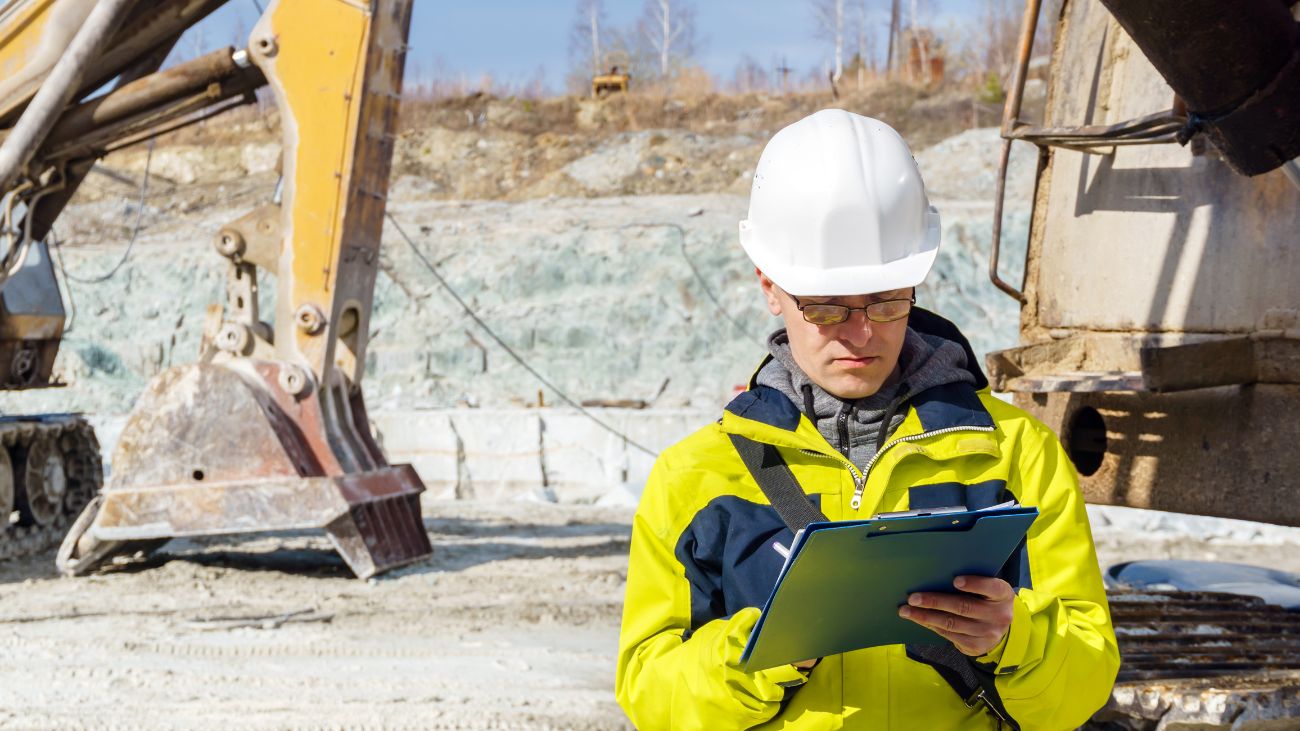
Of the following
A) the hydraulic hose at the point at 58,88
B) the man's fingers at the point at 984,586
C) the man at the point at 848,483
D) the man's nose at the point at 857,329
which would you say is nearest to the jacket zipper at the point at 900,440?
the man at the point at 848,483

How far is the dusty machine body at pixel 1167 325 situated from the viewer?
11.1ft

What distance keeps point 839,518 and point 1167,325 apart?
2451 millimetres

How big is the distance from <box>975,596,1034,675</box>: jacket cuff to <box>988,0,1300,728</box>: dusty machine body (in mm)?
1561

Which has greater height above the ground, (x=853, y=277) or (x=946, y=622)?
(x=853, y=277)

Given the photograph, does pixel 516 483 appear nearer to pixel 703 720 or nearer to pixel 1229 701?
pixel 1229 701

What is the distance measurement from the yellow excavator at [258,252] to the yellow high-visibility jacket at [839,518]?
5834mm

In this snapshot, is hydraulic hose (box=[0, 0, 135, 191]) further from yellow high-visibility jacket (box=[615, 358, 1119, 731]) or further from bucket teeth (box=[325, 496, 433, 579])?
yellow high-visibility jacket (box=[615, 358, 1119, 731])

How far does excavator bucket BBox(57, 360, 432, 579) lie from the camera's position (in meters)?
7.52

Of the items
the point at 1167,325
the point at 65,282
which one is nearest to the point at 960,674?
the point at 1167,325

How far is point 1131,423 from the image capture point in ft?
13.4

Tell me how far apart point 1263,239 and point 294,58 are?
5559 millimetres

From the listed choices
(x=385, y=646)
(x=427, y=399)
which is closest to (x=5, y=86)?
(x=385, y=646)

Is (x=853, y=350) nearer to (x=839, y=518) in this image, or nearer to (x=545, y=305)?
(x=839, y=518)

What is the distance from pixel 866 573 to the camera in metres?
1.63
